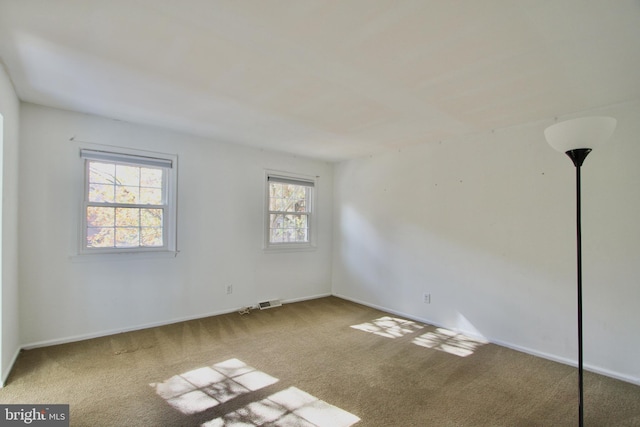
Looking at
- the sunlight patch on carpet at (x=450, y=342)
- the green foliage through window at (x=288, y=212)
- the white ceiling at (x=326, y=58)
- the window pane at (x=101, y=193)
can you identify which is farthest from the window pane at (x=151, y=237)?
the sunlight patch on carpet at (x=450, y=342)

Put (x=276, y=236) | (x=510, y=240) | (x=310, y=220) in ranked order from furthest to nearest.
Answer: (x=310, y=220)
(x=276, y=236)
(x=510, y=240)

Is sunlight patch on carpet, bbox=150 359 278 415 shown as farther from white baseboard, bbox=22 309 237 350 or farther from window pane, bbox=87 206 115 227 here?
window pane, bbox=87 206 115 227

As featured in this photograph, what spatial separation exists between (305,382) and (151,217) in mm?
2533

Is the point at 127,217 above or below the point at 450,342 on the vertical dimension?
above

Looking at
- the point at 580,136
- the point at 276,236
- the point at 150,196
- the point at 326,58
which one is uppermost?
the point at 326,58

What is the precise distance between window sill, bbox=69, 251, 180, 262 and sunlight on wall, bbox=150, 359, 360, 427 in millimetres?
1546

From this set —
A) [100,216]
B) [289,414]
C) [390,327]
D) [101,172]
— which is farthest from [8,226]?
[390,327]

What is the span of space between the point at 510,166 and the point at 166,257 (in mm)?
3953

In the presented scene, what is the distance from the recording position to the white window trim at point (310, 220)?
179 inches

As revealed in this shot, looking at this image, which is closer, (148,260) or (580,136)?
(580,136)

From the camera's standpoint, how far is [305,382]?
2.47 metres

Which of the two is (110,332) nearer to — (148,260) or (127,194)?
(148,260)

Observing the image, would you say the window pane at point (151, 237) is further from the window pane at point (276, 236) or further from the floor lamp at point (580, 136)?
the floor lamp at point (580, 136)

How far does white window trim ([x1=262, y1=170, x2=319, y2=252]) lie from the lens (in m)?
4.56
